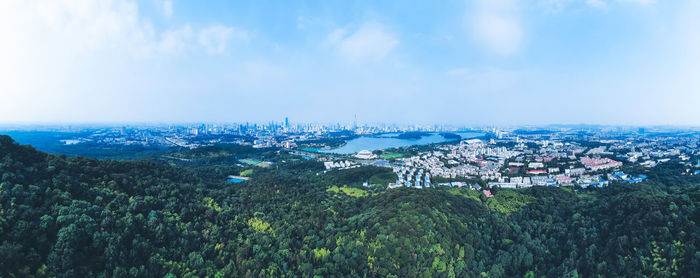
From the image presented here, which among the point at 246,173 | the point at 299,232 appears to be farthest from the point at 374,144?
the point at 299,232

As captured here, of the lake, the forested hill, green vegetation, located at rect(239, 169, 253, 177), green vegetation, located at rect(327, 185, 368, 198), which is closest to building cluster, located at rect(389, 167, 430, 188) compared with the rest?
green vegetation, located at rect(327, 185, 368, 198)

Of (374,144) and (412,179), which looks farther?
(374,144)

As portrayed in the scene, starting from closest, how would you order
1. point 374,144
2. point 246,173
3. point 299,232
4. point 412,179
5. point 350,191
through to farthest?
point 299,232, point 350,191, point 412,179, point 246,173, point 374,144

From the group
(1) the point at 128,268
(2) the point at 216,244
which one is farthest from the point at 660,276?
(1) the point at 128,268

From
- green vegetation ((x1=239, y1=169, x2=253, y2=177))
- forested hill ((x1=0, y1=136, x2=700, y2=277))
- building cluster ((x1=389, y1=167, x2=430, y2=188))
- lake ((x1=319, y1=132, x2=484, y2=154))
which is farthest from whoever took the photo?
lake ((x1=319, y1=132, x2=484, y2=154))

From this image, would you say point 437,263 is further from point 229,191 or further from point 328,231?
point 229,191

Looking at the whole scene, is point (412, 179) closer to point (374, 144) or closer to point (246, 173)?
point (246, 173)

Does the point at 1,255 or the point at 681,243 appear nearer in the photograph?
the point at 1,255

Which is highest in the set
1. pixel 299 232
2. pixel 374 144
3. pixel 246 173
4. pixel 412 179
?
pixel 299 232

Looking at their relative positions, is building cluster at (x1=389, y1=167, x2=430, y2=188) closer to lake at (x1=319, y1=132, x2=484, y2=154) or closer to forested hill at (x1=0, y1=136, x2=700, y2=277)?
forested hill at (x1=0, y1=136, x2=700, y2=277)
